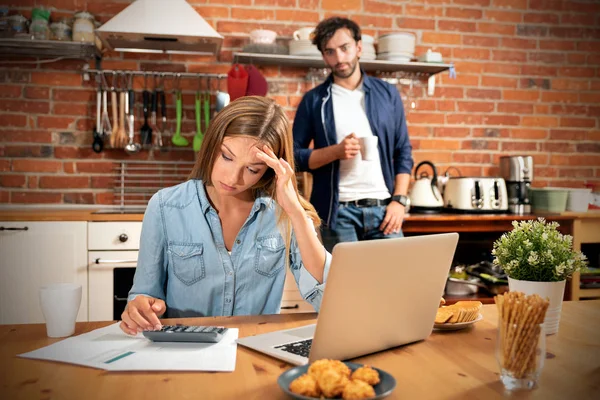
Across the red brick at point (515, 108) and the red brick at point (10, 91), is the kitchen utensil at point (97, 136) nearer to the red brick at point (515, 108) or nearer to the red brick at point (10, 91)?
the red brick at point (10, 91)

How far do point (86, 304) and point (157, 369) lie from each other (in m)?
1.93


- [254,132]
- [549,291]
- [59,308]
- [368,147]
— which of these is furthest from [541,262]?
[368,147]

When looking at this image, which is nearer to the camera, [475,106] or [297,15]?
[297,15]

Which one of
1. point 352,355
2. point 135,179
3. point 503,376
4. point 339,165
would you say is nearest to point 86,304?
point 135,179

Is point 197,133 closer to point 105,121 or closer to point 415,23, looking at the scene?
point 105,121

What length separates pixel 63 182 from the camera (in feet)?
10.6

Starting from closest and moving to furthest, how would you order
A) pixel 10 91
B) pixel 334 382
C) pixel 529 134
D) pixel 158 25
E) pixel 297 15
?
1. pixel 334 382
2. pixel 158 25
3. pixel 10 91
4. pixel 297 15
5. pixel 529 134

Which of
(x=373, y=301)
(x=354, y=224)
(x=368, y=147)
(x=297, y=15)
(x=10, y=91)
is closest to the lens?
(x=373, y=301)

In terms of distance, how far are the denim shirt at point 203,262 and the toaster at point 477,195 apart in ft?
6.07

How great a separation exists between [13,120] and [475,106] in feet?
9.01

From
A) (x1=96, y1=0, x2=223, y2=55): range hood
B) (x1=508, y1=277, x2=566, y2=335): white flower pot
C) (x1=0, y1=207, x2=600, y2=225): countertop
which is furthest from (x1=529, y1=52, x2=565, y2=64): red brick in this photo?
(x1=508, y1=277, x2=566, y2=335): white flower pot

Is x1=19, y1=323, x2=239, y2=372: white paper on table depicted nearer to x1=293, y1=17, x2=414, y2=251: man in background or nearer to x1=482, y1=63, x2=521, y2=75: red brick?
x1=293, y1=17, x2=414, y2=251: man in background

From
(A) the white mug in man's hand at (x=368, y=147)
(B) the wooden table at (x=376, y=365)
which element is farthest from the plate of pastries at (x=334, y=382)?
(A) the white mug in man's hand at (x=368, y=147)

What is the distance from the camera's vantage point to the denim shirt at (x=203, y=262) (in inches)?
58.0
